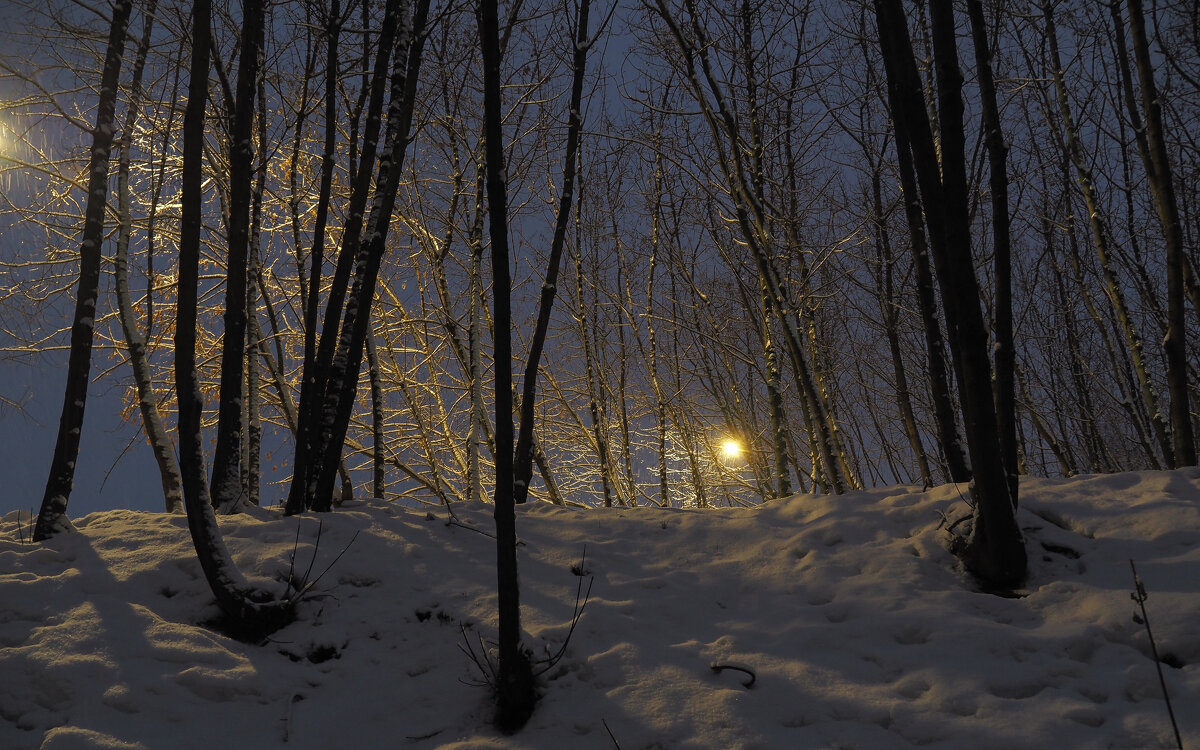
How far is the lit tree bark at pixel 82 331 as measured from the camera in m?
3.94

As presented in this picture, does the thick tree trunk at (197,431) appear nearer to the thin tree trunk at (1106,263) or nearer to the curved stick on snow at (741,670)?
the curved stick on snow at (741,670)

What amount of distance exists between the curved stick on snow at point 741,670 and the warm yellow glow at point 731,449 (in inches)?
337

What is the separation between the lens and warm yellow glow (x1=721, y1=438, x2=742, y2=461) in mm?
11203

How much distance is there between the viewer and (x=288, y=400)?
726cm

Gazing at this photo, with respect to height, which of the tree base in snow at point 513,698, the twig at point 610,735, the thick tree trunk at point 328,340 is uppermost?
the thick tree trunk at point 328,340

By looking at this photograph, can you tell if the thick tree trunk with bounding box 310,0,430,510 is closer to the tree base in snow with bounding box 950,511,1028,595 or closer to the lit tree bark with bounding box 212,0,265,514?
the lit tree bark with bounding box 212,0,265,514

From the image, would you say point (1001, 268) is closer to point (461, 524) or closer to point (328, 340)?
point (461, 524)

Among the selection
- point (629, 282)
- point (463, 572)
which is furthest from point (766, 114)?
point (463, 572)

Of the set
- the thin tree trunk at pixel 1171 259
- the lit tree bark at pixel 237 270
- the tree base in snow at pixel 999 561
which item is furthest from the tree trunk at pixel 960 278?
the lit tree bark at pixel 237 270

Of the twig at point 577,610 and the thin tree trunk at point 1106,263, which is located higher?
the thin tree trunk at point 1106,263

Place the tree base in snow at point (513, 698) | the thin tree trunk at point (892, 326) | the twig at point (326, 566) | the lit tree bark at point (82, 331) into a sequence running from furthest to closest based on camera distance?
1. the thin tree trunk at point (892, 326)
2. the lit tree bark at point (82, 331)
3. the twig at point (326, 566)
4. the tree base in snow at point (513, 698)

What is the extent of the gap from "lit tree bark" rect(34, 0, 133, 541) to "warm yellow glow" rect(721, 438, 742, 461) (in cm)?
924

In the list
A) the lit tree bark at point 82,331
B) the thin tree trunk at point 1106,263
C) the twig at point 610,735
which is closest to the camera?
the twig at point 610,735

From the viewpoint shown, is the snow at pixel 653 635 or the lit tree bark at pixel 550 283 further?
the lit tree bark at pixel 550 283
